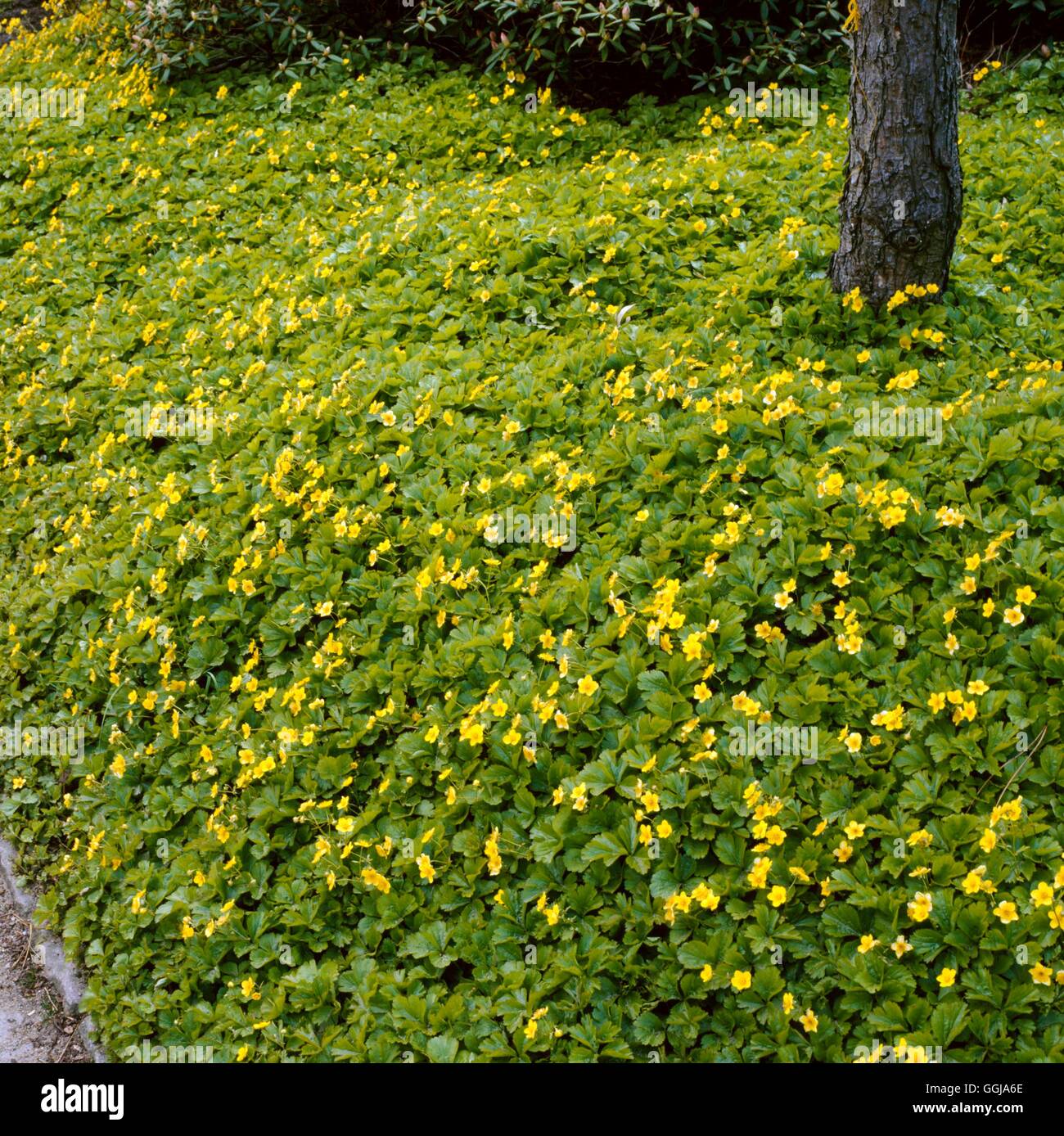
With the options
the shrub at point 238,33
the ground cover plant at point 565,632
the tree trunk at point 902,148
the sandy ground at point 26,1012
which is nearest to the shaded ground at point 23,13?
the shrub at point 238,33

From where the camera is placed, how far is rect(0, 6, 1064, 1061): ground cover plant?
272 cm

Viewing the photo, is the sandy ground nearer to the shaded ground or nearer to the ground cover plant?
the ground cover plant

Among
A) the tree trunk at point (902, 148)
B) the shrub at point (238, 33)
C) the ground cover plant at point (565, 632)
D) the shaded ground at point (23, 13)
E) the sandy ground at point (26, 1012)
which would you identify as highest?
the shaded ground at point (23, 13)

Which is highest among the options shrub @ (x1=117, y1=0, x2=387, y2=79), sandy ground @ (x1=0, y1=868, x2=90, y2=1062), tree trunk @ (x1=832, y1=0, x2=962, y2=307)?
shrub @ (x1=117, y1=0, x2=387, y2=79)

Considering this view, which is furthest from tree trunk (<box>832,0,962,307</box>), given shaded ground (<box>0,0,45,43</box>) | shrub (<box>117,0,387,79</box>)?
shaded ground (<box>0,0,45,43</box>)

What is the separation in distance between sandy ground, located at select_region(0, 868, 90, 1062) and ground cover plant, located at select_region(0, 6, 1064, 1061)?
0.22 m

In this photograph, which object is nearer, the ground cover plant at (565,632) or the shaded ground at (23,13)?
the ground cover plant at (565,632)

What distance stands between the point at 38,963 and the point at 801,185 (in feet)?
17.4

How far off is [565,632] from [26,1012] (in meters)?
2.44

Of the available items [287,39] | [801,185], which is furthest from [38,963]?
[287,39]

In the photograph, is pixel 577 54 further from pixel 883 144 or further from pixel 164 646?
pixel 164 646

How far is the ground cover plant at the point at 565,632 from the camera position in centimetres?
272

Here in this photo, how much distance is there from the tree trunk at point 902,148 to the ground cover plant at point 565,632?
0.20 metres

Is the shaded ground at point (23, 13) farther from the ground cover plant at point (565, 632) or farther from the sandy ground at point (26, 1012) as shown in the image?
the sandy ground at point (26, 1012)
